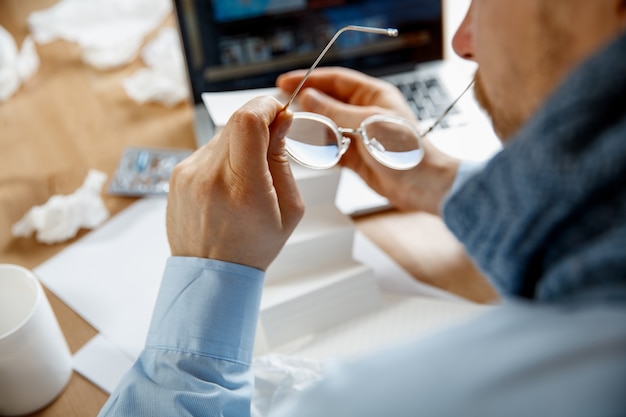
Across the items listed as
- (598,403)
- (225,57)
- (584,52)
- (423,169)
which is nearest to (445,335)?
(598,403)

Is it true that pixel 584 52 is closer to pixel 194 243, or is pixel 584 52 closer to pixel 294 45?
pixel 194 243

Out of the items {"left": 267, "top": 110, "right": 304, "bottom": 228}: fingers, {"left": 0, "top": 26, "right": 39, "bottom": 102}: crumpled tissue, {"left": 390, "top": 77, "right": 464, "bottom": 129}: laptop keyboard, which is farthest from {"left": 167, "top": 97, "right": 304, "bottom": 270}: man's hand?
{"left": 0, "top": 26, "right": 39, "bottom": 102}: crumpled tissue

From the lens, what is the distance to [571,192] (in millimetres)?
321

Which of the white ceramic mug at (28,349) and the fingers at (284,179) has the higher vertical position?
the fingers at (284,179)

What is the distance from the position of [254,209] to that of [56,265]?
31cm

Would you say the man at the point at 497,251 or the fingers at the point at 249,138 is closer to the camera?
the man at the point at 497,251

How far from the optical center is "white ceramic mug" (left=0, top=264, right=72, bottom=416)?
1.72 ft

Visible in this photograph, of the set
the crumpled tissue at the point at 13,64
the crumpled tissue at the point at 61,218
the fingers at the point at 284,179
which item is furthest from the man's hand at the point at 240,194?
the crumpled tissue at the point at 13,64

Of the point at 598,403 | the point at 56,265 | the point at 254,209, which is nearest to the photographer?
the point at 598,403

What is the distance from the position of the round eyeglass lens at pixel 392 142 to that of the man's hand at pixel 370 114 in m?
0.03

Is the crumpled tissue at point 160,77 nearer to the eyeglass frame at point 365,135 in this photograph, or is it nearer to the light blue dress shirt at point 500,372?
the eyeglass frame at point 365,135

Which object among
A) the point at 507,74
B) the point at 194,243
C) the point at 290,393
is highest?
the point at 507,74

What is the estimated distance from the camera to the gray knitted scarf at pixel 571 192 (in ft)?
1.00

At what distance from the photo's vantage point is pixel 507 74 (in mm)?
480
